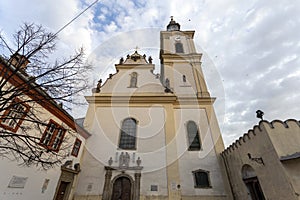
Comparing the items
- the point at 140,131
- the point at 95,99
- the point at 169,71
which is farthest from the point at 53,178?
the point at 169,71

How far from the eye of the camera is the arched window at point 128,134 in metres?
11.8

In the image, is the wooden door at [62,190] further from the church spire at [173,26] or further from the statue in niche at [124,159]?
the church spire at [173,26]

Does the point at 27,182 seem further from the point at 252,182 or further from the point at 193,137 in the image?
the point at 193,137

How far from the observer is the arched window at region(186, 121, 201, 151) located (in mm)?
12228

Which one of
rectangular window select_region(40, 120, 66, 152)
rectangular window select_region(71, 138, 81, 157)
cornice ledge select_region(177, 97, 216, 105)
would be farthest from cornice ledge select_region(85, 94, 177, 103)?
rectangular window select_region(40, 120, 66, 152)

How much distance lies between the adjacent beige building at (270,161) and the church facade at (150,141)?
2.78m

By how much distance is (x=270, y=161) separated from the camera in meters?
6.37

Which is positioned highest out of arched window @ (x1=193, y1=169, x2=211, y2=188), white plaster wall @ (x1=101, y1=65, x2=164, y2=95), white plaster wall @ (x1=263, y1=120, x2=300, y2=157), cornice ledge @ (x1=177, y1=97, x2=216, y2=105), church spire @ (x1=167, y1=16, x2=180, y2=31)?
church spire @ (x1=167, y1=16, x2=180, y2=31)

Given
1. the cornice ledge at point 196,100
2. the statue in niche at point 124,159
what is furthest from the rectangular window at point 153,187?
the cornice ledge at point 196,100

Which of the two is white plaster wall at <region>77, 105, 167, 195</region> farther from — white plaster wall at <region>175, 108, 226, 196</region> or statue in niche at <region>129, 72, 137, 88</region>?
statue in niche at <region>129, 72, 137, 88</region>

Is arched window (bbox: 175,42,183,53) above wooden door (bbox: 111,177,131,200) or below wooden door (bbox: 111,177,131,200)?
above

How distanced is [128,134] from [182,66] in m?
10.0

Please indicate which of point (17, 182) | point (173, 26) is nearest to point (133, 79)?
point (17, 182)

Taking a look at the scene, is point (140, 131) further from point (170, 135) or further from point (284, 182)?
point (284, 182)
